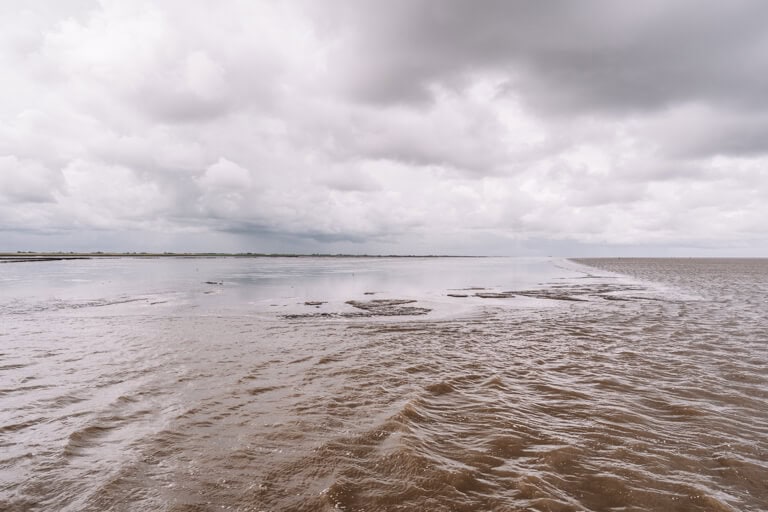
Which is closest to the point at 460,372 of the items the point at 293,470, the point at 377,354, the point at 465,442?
the point at 377,354

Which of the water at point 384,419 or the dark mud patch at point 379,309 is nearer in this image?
the water at point 384,419

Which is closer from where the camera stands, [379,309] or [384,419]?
[384,419]

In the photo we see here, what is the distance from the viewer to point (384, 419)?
8.05 meters

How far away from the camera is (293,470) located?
19.8 feet

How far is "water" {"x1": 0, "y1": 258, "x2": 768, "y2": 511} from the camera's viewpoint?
5.45m

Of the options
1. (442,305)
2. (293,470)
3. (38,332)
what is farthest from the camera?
(442,305)

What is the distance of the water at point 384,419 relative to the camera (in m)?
5.45

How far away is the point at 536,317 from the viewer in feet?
72.2

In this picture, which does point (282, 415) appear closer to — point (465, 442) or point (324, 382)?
point (324, 382)

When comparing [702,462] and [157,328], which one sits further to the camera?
[157,328]

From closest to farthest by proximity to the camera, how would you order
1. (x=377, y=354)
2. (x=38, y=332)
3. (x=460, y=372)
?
(x=460, y=372), (x=377, y=354), (x=38, y=332)

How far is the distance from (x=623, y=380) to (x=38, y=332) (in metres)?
24.2

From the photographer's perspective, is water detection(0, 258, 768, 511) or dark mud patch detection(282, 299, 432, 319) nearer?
water detection(0, 258, 768, 511)

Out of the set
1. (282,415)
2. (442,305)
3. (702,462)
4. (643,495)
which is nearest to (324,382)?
(282,415)
